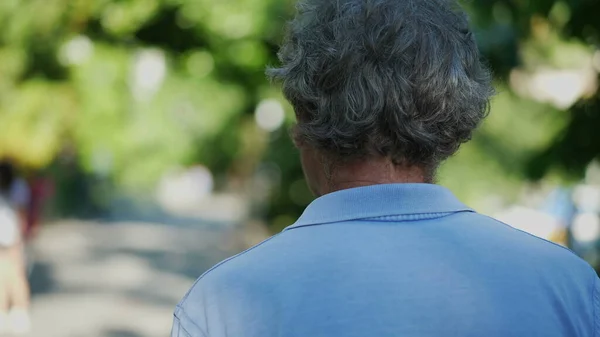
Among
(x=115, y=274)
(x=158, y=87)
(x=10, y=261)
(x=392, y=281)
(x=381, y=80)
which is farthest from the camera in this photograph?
(x=115, y=274)

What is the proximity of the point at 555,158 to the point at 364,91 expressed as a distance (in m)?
3.09

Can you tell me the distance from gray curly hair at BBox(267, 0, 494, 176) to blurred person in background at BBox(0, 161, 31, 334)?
8.20 m

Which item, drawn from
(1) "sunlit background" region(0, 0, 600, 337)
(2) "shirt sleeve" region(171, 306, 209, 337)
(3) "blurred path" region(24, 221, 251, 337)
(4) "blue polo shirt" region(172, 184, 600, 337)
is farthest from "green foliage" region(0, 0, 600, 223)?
(2) "shirt sleeve" region(171, 306, 209, 337)

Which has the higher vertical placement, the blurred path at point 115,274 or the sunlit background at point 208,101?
the sunlit background at point 208,101

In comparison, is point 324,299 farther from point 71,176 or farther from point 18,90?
point 71,176

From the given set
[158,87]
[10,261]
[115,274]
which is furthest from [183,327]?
[115,274]

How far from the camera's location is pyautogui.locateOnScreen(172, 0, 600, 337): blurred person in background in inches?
57.8

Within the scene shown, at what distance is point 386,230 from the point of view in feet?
5.00

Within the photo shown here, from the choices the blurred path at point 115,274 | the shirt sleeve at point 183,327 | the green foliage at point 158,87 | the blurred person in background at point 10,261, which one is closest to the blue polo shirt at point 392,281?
the shirt sleeve at point 183,327

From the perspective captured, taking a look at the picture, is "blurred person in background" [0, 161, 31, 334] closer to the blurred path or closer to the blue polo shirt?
the blurred path

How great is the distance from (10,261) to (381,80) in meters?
8.80

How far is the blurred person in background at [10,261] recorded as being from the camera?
9531 mm

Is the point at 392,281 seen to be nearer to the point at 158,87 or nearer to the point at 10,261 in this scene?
the point at 158,87

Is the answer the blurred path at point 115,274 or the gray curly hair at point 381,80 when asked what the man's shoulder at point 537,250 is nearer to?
the gray curly hair at point 381,80
